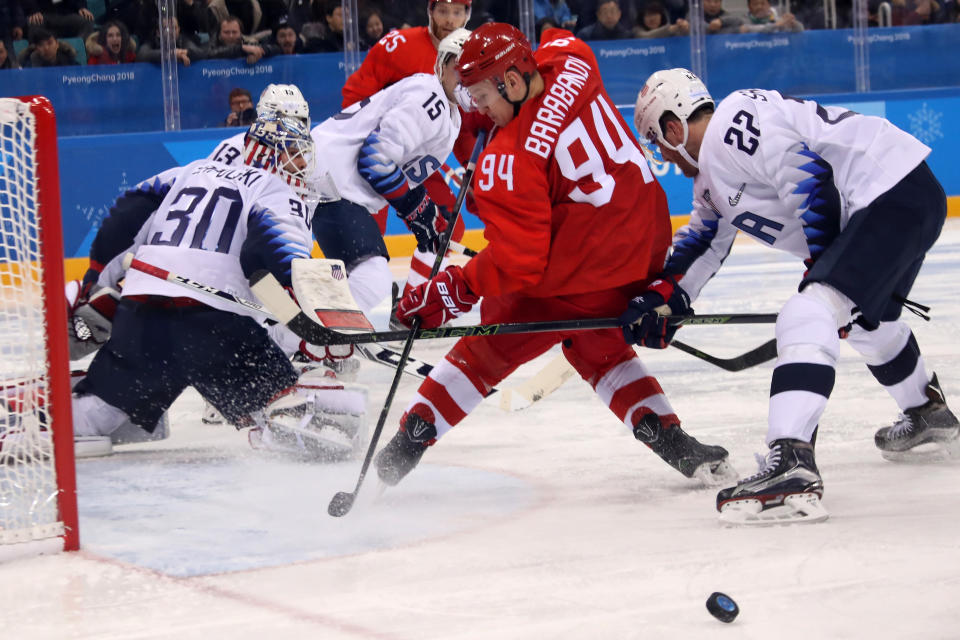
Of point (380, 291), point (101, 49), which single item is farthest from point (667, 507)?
point (101, 49)

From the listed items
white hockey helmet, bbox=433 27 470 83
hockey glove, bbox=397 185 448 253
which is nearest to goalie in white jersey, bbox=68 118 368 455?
white hockey helmet, bbox=433 27 470 83

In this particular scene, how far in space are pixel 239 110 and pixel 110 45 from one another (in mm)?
756

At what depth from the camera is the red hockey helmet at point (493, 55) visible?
8.09 feet

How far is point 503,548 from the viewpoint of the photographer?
2297 millimetres

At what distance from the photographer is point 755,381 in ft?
12.8

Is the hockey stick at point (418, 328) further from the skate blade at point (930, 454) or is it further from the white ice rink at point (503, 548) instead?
the skate blade at point (930, 454)

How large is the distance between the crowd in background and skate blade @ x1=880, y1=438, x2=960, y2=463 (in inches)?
194

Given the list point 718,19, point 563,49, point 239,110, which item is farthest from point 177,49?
point 563,49

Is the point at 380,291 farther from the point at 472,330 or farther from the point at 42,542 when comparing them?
the point at 42,542

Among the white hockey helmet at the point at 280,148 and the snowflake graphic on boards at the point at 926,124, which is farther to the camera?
the snowflake graphic on boards at the point at 926,124

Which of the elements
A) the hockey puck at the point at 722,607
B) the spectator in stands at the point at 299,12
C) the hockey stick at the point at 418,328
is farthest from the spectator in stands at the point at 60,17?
the hockey puck at the point at 722,607

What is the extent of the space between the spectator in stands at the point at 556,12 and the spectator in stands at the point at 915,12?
210 cm

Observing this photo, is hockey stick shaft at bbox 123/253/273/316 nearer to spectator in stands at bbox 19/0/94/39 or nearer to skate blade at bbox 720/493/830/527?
skate blade at bbox 720/493/830/527

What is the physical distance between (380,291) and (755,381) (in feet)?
4.17
